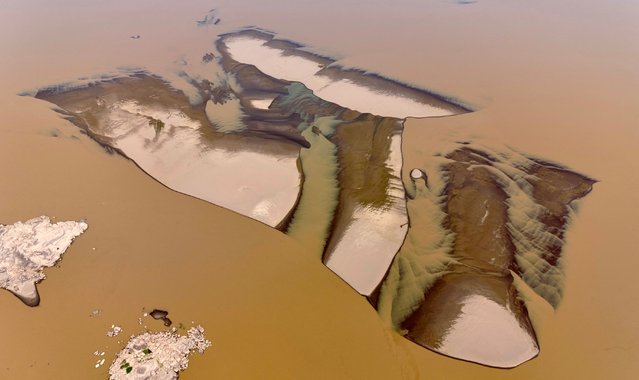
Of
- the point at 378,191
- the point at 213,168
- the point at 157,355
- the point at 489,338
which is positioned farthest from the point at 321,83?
the point at 157,355

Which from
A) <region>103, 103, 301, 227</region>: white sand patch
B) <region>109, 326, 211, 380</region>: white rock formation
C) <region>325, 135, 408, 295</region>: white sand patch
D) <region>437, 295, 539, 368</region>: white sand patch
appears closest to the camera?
<region>109, 326, 211, 380</region>: white rock formation

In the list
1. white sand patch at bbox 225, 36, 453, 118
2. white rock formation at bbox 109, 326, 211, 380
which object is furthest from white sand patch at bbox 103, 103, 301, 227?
white sand patch at bbox 225, 36, 453, 118

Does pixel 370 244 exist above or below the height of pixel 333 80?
below

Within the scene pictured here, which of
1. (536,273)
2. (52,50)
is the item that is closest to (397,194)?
(536,273)

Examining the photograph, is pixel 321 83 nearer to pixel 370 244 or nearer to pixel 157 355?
pixel 370 244

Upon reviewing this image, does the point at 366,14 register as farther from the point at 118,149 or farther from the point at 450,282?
the point at 450,282

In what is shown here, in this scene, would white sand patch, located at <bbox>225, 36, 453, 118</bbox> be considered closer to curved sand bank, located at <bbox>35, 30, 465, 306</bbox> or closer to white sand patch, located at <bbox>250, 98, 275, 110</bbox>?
curved sand bank, located at <bbox>35, 30, 465, 306</bbox>
